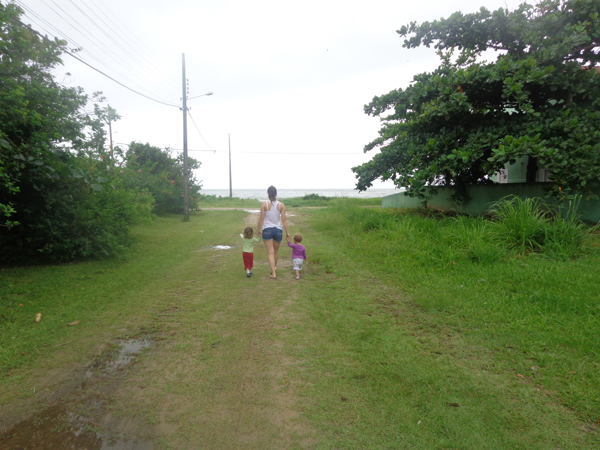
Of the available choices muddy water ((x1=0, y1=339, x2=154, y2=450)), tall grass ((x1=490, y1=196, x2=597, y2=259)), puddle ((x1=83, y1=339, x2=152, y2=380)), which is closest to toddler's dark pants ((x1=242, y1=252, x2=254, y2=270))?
puddle ((x1=83, y1=339, x2=152, y2=380))

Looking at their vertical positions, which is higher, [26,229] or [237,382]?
[26,229]

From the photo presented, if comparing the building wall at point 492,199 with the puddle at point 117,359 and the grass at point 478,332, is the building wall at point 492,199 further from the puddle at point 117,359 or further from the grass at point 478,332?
the puddle at point 117,359

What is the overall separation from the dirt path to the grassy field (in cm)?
2

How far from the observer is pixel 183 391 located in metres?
2.80

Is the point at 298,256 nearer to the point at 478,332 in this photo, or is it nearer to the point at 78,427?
the point at 478,332

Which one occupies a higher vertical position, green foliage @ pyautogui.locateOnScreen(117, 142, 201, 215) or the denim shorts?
green foliage @ pyautogui.locateOnScreen(117, 142, 201, 215)

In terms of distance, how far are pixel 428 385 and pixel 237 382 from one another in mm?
1582

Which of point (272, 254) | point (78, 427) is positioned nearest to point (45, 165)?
point (272, 254)

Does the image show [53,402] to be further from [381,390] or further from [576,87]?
[576,87]

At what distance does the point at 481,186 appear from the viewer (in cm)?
1147

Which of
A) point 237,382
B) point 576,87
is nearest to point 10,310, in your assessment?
point 237,382

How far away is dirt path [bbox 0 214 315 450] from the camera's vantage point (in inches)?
90.4

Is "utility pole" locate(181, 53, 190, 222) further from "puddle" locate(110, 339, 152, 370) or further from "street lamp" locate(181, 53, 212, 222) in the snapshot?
"puddle" locate(110, 339, 152, 370)

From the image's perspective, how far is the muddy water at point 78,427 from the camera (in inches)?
88.3
